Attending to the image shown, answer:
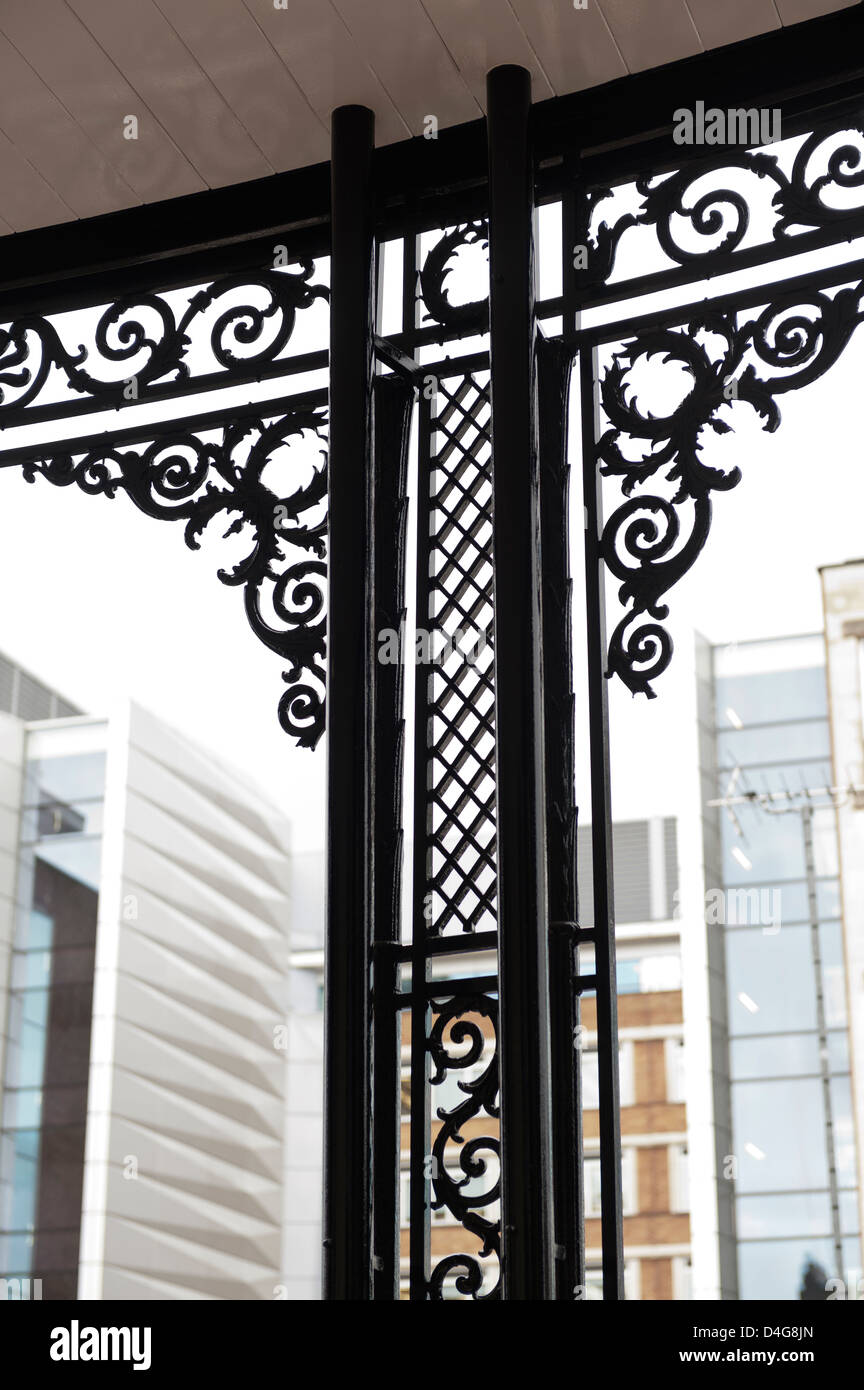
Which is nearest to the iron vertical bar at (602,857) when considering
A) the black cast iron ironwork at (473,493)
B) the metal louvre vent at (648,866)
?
the black cast iron ironwork at (473,493)

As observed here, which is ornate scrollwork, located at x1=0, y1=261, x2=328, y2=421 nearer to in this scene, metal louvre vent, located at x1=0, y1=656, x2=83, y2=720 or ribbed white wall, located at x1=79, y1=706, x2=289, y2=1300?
ribbed white wall, located at x1=79, y1=706, x2=289, y2=1300

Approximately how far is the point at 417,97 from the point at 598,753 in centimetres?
103

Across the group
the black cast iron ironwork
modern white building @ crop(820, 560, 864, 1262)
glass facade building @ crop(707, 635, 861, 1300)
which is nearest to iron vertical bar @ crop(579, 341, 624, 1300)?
the black cast iron ironwork

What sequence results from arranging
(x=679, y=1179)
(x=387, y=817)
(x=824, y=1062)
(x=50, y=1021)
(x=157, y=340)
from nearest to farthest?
(x=387, y=817)
(x=157, y=340)
(x=824, y=1062)
(x=50, y=1021)
(x=679, y=1179)

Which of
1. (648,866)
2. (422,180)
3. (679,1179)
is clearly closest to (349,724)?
(422,180)

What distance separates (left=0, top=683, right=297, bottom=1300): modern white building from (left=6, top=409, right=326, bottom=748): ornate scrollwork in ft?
87.0

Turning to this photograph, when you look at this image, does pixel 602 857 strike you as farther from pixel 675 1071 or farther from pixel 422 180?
pixel 675 1071

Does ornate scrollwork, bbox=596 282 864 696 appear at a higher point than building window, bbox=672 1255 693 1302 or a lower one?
higher

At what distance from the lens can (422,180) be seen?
257 centimetres

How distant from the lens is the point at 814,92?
237 centimetres

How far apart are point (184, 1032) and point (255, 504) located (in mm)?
36837

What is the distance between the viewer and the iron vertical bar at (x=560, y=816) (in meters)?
2.09

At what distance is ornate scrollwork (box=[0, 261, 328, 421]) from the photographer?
2.68 metres

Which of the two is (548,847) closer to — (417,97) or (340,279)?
(340,279)
